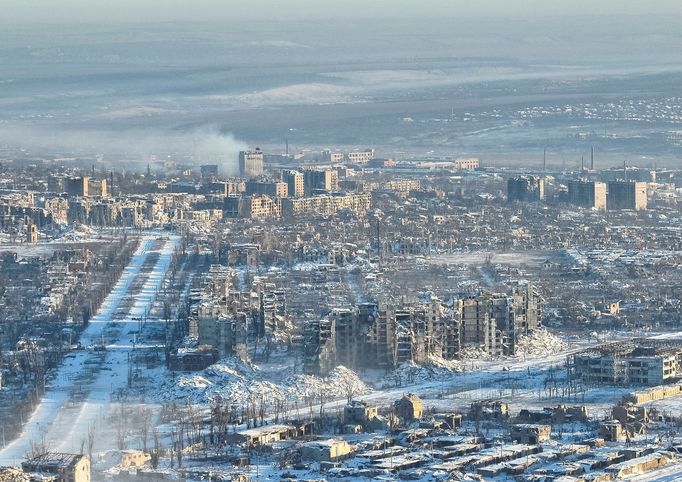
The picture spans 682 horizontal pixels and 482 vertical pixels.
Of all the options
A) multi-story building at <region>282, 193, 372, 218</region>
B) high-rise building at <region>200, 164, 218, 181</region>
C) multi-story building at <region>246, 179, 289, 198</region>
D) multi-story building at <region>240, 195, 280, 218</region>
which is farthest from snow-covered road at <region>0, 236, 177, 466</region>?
high-rise building at <region>200, 164, 218, 181</region>

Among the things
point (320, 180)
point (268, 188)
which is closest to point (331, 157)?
point (320, 180)

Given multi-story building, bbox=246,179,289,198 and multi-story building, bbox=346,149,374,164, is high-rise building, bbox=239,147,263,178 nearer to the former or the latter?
multi-story building, bbox=346,149,374,164

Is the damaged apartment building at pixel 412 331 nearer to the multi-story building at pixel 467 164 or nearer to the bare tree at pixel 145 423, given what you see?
the bare tree at pixel 145 423

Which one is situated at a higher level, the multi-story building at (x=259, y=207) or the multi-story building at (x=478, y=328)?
the multi-story building at (x=478, y=328)

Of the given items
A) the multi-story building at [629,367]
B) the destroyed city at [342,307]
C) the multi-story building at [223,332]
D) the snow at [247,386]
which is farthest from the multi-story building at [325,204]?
the snow at [247,386]

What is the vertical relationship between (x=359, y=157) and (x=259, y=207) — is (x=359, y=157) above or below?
below

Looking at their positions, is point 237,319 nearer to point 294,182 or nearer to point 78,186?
point 78,186
